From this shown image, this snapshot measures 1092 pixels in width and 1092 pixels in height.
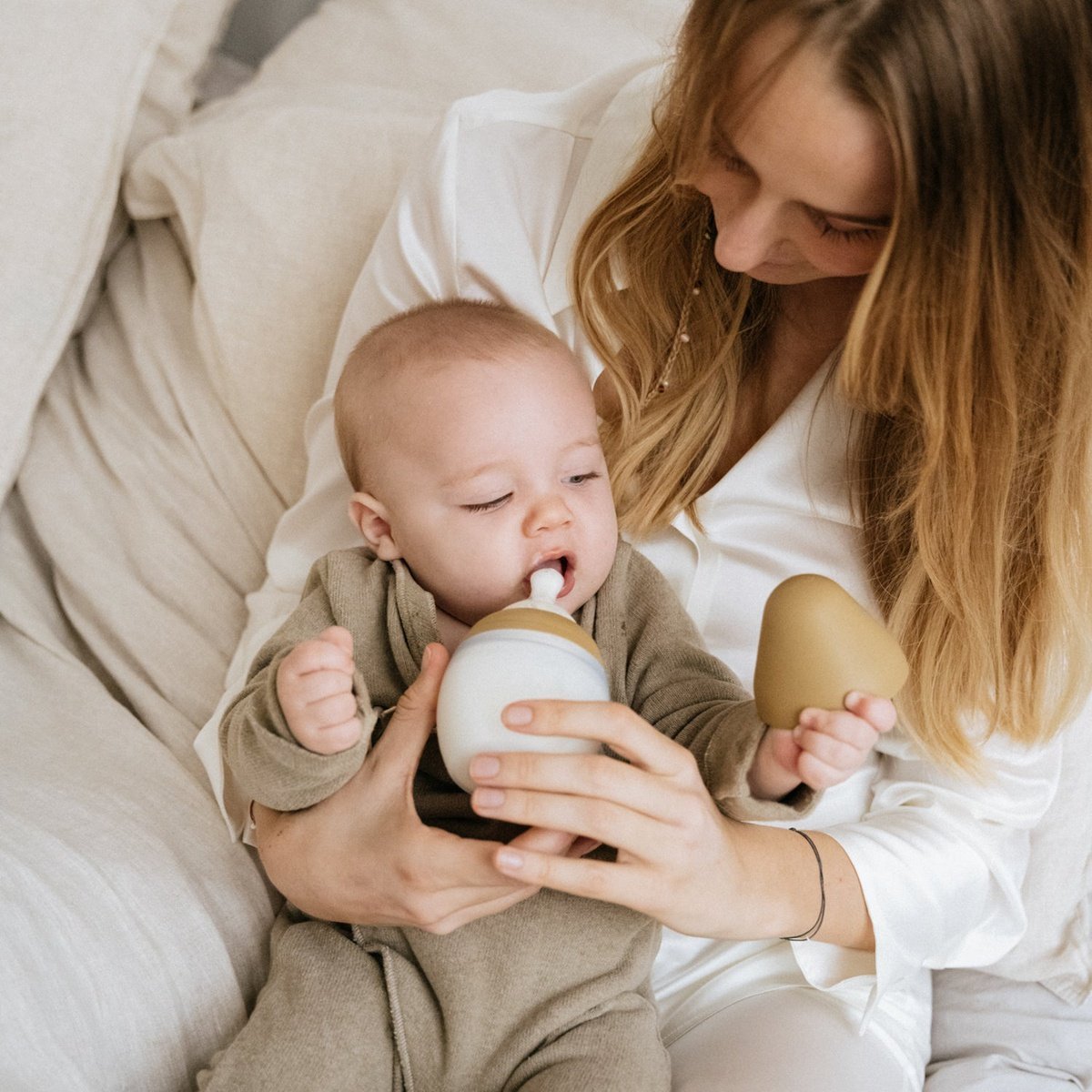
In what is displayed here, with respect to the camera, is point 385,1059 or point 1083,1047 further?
point 1083,1047

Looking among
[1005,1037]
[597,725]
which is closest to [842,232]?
[597,725]

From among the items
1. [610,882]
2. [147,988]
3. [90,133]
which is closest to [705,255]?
[610,882]

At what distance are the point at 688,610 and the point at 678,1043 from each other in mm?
483

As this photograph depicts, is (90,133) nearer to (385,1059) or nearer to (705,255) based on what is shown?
(705,255)

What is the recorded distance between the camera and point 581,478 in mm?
1229

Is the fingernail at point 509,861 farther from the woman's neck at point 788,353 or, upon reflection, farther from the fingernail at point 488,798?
the woman's neck at point 788,353

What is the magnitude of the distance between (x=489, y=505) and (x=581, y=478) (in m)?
0.12

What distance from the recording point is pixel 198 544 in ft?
5.34

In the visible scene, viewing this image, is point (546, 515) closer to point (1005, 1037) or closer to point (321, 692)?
point (321, 692)

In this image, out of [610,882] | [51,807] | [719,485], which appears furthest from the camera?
[719,485]

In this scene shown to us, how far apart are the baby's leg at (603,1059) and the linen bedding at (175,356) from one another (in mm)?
338

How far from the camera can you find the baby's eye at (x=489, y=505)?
3.80ft

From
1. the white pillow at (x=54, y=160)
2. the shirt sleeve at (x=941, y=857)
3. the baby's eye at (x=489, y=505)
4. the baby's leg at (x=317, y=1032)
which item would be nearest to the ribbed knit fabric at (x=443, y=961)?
the baby's leg at (x=317, y=1032)

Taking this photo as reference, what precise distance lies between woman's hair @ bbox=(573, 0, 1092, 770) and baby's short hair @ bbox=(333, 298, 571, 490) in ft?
0.48
